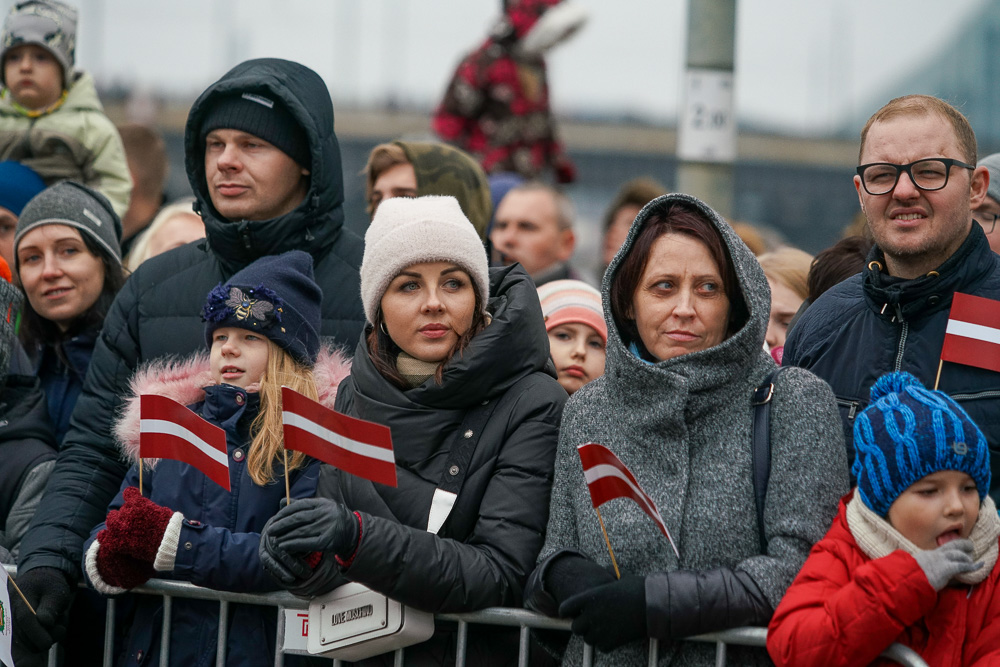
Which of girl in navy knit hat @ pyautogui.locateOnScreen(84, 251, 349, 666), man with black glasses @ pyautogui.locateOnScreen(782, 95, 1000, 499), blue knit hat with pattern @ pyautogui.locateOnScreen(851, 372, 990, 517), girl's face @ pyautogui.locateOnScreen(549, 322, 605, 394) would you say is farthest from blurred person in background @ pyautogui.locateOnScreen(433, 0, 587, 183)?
blue knit hat with pattern @ pyautogui.locateOnScreen(851, 372, 990, 517)

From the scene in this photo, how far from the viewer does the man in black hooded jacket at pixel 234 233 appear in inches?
163

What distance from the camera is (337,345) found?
418 cm

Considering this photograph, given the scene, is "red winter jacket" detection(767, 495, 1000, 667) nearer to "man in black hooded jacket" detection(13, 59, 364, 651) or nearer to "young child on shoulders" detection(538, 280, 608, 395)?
"young child on shoulders" detection(538, 280, 608, 395)

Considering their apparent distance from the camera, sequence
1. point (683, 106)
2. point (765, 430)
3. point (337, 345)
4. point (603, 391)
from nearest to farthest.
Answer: point (765, 430) < point (603, 391) < point (337, 345) < point (683, 106)

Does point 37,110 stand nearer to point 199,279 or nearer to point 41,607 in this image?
point 199,279

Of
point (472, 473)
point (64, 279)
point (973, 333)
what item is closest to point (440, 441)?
point (472, 473)

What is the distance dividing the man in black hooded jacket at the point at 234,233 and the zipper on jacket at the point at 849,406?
5.63ft

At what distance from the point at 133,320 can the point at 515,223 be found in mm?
2445

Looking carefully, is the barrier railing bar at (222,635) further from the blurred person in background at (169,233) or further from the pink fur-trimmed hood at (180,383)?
the blurred person in background at (169,233)

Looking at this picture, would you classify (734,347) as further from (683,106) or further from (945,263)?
(683,106)

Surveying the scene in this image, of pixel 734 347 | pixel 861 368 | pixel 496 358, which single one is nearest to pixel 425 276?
pixel 496 358

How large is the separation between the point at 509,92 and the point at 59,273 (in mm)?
3340

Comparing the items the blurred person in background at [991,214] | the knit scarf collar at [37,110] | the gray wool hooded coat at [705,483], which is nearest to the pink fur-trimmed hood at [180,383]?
the gray wool hooded coat at [705,483]

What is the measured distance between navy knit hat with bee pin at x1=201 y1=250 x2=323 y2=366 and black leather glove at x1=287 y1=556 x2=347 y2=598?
2.94 feet
